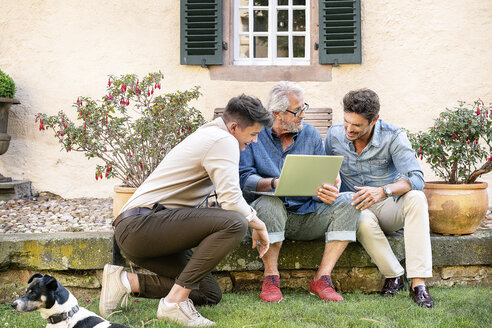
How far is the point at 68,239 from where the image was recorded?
11.3 feet

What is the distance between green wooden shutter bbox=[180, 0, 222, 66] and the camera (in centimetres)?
602

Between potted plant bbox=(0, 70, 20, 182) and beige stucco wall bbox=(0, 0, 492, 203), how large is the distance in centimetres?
26

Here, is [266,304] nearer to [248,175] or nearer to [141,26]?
[248,175]

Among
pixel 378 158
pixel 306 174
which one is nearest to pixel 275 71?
pixel 378 158

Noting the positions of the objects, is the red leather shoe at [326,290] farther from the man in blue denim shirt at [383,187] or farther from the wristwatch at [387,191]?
the wristwatch at [387,191]

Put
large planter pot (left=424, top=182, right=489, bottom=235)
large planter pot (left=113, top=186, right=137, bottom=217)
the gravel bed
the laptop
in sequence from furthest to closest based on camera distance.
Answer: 1. the gravel bed
2. large planter pot (left=113, top=186, right=137, bottom=217)
3. large planter pot (left=424, top=182, right=489, bottom=235)
4. the laptop

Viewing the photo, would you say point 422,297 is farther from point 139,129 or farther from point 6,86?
point 6,86

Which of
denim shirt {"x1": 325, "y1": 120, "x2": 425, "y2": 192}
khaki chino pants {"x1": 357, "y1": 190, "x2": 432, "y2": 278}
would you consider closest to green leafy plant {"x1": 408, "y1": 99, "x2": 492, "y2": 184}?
denim shirt {"x1": 325, "y1": 120, "x2": 425, "y2": 192}

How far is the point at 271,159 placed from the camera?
137 inches

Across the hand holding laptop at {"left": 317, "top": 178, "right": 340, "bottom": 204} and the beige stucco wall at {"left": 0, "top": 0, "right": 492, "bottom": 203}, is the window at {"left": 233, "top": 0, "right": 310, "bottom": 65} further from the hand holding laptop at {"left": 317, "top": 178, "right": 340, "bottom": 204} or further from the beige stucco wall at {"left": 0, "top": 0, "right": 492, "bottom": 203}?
the hand holding laptop at {"left": 317, "top": 178, "right": 340, "bottom": 204}

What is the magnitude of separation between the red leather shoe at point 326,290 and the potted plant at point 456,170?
940 mm

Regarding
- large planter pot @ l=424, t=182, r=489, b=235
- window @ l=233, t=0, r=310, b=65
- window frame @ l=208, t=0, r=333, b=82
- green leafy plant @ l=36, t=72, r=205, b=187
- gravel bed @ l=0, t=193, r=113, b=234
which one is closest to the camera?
large planter pot @ l=424, t=182, r=489, b=235

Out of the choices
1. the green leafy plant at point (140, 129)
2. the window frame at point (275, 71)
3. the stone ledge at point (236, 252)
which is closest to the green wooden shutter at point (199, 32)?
the window frame at point (275, 71)

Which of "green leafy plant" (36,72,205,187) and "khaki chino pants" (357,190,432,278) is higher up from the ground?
"green leafy plant" (36,72,205,187)
